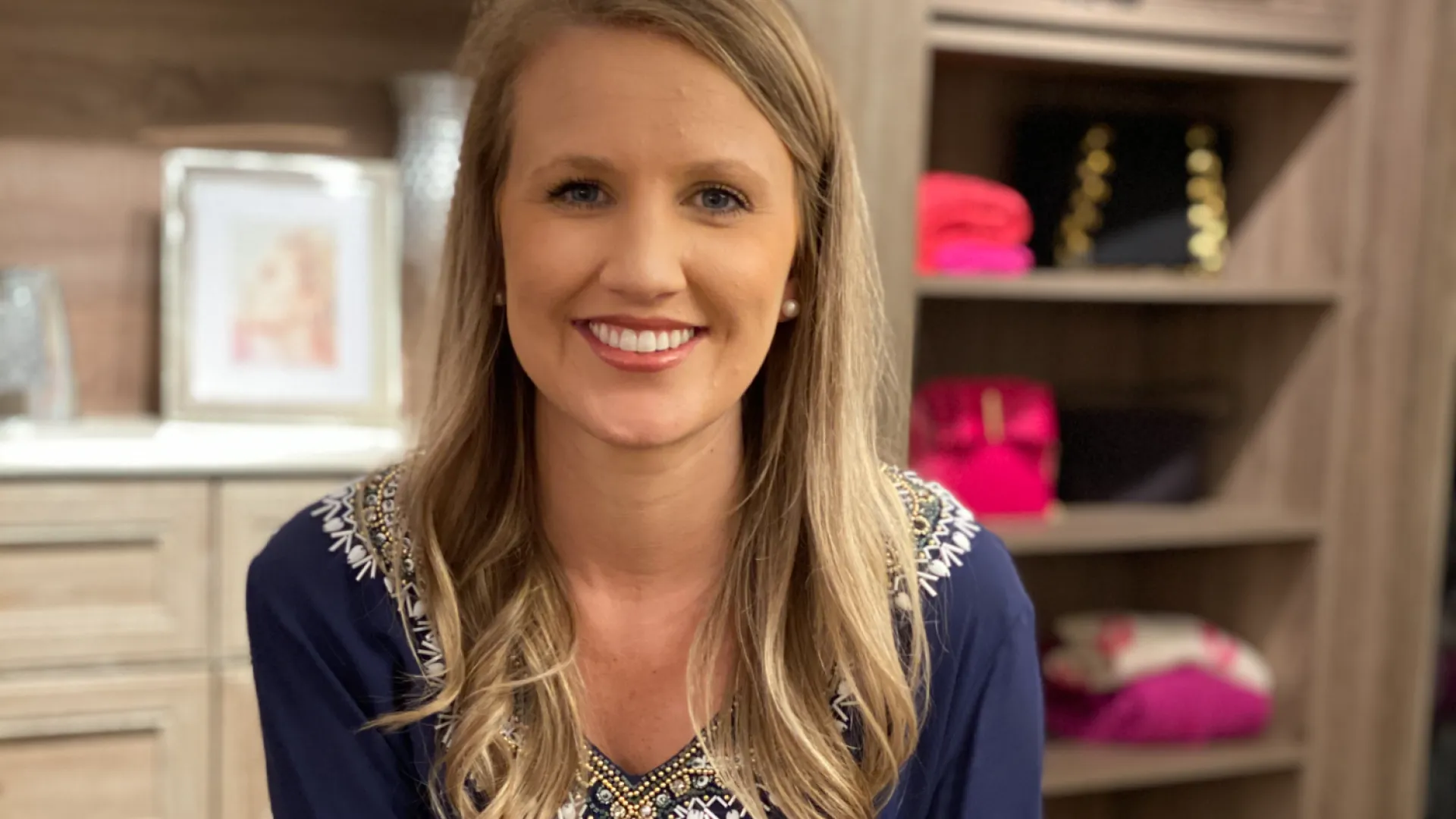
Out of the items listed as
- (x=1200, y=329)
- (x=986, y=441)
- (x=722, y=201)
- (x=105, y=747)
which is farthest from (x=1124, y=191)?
(x=105, y=747)

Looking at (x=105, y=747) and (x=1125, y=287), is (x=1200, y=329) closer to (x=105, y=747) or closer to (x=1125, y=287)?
(x=1125, y=287)

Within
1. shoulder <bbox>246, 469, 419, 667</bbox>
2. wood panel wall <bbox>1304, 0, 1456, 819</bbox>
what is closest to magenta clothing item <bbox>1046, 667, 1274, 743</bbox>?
wood panel wall <bbox>1304, 0, 1456, 819</bbox>

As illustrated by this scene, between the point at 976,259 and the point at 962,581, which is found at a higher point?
the point at 976,259

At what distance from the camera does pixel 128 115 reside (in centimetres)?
204

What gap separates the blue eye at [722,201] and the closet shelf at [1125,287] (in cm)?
91

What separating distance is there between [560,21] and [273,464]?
935mm

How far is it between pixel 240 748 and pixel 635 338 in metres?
1.10

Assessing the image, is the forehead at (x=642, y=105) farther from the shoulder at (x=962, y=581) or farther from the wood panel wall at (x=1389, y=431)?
the wood panel wall at (x=1389, y=431)

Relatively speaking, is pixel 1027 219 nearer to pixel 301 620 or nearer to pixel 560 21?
pixel 560 21

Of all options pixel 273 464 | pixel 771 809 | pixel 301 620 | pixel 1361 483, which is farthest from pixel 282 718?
pixel 1361 483

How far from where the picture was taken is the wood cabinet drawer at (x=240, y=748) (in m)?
1.80

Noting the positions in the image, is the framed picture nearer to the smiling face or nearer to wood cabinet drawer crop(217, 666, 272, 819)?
wood cabinet drawer crop(217, 666, 272, 819)

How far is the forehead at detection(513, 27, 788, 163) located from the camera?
40.1 inches

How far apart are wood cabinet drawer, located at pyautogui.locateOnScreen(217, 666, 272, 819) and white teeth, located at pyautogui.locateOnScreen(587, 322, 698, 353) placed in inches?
39.9
